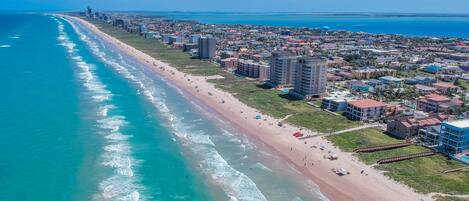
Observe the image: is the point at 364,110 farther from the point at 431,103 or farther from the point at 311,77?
the point at 311,77

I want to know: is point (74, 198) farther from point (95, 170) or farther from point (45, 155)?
point (45, 155)

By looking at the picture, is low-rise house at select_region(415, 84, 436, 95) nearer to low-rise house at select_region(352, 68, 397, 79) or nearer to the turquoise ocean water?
low-rise house at select_region(352, 68, 397, 79)

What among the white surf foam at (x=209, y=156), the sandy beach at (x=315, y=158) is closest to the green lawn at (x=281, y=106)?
the sandy beach at (x=315, y=158)

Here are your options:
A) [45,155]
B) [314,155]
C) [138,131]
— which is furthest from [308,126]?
[45,155]

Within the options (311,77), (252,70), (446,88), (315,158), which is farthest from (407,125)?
(252,70)

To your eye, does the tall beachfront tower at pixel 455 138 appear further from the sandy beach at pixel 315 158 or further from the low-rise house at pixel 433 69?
the low-rise house at pixel 433 69

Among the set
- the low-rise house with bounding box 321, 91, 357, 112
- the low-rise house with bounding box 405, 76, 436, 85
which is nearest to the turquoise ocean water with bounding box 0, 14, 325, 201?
the low-rise house with bounding box 321, 91, 357, 112
